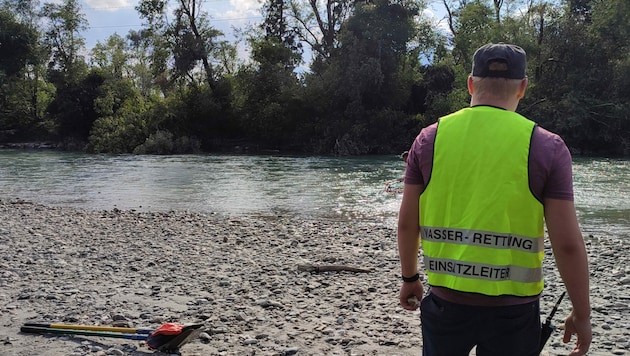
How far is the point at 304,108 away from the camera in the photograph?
128ft

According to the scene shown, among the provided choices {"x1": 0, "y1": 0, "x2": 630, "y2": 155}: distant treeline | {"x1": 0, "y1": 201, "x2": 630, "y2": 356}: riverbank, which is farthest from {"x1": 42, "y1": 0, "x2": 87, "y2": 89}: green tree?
{"x1": 0, "y1": 201, "x2": 630, "y2": 356}: riverbank

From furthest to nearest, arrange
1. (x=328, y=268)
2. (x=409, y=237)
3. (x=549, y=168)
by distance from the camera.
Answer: (x=328, y=268) → (x=409, y=237) → (x=549, y=168)

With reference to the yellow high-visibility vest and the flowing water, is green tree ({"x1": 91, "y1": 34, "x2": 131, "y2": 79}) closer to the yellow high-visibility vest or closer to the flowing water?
the flowing water

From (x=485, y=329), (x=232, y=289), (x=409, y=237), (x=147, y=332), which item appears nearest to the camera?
(x=485, y=329)

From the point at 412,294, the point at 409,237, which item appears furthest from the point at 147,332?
the point at 409,237

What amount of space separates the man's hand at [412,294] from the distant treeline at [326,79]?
A: 3373cm

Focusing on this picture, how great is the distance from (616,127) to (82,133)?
3911cm

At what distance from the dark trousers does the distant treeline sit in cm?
3403

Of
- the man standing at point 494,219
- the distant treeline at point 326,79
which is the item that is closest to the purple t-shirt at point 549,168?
the man standing at point 494,219

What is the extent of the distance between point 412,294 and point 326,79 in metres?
36.6

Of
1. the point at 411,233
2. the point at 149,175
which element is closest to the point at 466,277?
the point at 411,233

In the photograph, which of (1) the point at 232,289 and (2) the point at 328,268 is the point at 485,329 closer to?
(1) the point at 232,289

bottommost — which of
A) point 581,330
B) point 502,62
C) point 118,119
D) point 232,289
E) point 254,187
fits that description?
point 232,289

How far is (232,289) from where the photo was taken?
630 centimetres
